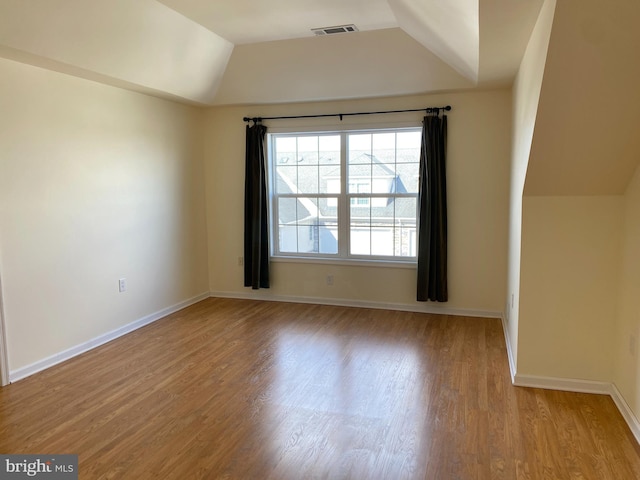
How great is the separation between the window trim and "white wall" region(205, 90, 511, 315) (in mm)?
59

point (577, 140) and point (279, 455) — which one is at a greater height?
point (577, 140)

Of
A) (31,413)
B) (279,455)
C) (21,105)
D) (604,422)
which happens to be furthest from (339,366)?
(21,105)

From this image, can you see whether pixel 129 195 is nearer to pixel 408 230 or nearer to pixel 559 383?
pixel 408 230

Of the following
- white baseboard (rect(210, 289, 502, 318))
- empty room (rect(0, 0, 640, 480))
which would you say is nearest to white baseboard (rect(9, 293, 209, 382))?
empty room (rect(0, 0, 640, 480))

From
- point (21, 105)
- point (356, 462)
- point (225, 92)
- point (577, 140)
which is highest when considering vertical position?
point (225, 92)

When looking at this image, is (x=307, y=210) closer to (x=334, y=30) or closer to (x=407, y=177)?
(x=407, y=177)

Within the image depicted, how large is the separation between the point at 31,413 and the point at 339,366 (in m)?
2.02

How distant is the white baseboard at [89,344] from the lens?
10.8 feet

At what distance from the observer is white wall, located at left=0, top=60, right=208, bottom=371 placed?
3.24 meters

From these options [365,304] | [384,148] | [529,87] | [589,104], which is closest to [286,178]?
[384,148]

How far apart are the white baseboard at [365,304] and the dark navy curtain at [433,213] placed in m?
0.16

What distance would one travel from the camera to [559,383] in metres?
3.03

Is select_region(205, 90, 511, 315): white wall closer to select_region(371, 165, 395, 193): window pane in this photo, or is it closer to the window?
the window

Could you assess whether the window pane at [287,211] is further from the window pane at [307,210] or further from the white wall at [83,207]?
the white wall at [83,207]
